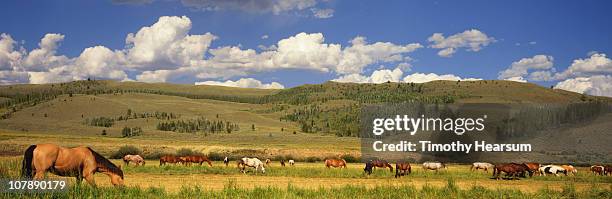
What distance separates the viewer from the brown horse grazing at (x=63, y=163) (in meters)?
15.9

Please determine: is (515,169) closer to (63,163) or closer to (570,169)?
(570,169)

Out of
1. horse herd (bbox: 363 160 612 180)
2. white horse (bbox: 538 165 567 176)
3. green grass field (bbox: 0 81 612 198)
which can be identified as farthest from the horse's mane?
white horse (bbox: 538 165 567 176)

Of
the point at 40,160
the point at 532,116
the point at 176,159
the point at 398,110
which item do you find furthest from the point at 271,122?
the point at 40,160

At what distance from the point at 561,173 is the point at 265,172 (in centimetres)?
2463

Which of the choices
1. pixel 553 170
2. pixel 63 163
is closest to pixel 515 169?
pixel 553 170

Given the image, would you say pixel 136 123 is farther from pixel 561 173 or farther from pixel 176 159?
pixel 561 173

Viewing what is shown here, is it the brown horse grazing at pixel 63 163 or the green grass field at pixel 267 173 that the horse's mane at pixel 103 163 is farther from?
the green grass field at pixel 267 173

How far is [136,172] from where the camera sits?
3462cm

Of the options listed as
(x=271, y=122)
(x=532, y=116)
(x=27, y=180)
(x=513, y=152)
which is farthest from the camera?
(x=271, y=122)

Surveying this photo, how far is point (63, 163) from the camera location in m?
16.7

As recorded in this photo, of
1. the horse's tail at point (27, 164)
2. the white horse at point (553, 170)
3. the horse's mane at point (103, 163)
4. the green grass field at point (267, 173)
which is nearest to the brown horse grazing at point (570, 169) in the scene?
the white horse at point (553, 170)

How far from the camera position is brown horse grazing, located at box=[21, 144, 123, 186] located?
52.2ft

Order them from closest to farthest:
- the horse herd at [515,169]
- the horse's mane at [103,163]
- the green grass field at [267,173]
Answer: the horse's mane at [103,163] < the green grass field at [267,173] < the horse herd at [515,169]

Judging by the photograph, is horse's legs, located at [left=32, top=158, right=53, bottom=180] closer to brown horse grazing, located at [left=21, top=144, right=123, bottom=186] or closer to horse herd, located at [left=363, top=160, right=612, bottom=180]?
brown horse grazing, located at [left=21, top=144, right=123, bottom=186]
